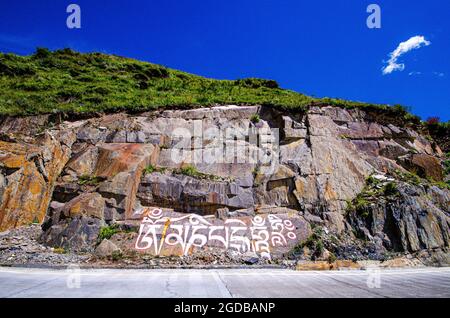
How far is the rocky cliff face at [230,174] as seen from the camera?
53.8 ft

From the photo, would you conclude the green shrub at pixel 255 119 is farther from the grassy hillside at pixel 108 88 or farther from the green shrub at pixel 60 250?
the green shrub at pixel 60 250

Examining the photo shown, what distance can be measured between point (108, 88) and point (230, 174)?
54.4 feet

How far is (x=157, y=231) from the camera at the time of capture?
1578 cm

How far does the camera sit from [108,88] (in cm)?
2919

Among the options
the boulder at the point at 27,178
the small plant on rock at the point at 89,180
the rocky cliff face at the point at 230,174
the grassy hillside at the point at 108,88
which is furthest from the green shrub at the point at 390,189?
the boulder at the point at 27,178

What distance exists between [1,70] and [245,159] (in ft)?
95.8

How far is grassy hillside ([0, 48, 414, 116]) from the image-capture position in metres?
23.1

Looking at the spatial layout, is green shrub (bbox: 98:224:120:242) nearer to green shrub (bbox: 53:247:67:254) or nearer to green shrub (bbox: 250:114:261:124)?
green shrub (bbox: 53:247:67:254)

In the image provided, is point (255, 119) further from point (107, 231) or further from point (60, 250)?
point (60, 250)

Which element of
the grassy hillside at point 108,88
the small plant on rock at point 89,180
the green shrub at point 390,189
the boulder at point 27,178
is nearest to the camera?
the boulder at point 27,178

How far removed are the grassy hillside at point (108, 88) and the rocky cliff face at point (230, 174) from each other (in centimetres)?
109

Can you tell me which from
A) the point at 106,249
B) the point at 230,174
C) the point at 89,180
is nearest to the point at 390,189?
the point at 230,174
